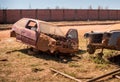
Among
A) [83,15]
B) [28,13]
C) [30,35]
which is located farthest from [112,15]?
[30,35]

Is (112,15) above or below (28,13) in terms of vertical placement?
below

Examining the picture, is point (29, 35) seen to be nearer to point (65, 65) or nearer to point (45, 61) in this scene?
point (45, 61)

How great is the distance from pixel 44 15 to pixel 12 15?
6146mm

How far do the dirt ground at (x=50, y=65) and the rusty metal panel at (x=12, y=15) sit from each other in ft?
93.9

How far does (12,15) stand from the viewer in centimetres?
4297

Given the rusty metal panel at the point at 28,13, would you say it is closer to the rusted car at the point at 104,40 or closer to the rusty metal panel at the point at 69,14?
the rusty metal panel at the point at 69,14

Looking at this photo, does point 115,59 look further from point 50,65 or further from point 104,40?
point 50,65

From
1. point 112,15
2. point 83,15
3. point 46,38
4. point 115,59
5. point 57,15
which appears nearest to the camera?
point 115,59

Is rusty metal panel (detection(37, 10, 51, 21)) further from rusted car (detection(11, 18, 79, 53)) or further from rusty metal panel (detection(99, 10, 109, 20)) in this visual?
rusted car (detection(11, 18, 79, 53))

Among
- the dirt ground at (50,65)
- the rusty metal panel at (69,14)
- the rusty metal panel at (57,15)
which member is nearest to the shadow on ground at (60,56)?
the dirt ground at (50,65)

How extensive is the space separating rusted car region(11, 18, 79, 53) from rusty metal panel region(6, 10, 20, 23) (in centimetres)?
2862

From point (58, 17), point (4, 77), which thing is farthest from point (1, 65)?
point (58, 17)

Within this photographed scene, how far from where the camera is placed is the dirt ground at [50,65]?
9328 mm

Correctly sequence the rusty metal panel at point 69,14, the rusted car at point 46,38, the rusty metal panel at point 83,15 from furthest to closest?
1. the rusty metal panel at point 83,15
2. the rusty metal panel at point 69,14
3. the rusted car at point 46,38
